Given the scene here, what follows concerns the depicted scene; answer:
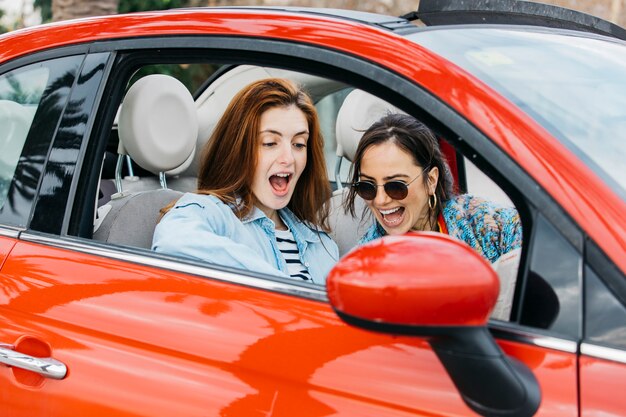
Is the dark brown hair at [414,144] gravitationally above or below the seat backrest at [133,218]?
above

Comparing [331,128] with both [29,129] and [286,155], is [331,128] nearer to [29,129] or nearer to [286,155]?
[286,155]

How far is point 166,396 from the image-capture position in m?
1.87

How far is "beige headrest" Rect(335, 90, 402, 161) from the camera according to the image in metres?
3.34

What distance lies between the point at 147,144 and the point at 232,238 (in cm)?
38

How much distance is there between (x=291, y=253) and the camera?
2.90 meters

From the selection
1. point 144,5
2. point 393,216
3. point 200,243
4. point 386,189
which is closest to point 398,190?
point 386,189

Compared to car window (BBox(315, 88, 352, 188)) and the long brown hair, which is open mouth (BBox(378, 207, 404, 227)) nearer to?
the long brown hair

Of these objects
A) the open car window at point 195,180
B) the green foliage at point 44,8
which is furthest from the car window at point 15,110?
the green foliage at point 44,8

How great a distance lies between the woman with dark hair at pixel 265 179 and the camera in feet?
8.73

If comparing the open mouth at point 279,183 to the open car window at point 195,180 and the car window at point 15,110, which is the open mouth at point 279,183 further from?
the car window at point 15,110

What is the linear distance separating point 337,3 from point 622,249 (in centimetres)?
1169

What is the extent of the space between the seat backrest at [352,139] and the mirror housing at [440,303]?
173cm

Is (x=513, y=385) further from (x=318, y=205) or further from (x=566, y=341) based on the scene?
(x=318, y=205)

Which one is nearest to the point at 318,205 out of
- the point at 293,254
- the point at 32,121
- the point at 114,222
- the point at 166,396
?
the point at 293,254
